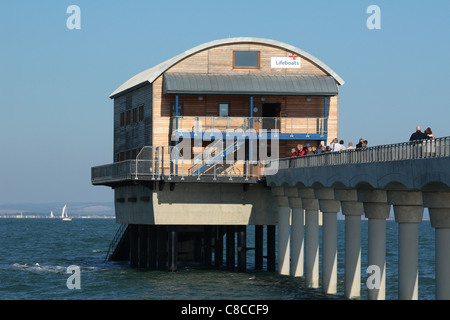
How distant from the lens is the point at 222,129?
5966 cm

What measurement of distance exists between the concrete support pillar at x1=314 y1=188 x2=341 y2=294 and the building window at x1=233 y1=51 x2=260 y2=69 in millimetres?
14947

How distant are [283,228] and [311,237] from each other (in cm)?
613

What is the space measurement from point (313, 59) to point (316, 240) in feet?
47.0

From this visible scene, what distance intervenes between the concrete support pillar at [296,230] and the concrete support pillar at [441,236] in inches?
791

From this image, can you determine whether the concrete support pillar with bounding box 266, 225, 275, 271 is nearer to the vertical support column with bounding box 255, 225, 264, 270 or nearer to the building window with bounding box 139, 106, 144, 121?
the vertical support column with bounding box 255, 225, 264, 270

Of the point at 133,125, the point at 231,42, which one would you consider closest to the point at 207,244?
the point at 133,125

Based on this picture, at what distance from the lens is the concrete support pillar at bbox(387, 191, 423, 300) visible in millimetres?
36969

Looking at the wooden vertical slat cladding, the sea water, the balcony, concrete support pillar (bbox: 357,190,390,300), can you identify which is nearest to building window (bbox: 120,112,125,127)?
the wooden vertical slat cladding

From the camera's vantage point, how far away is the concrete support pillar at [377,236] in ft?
133

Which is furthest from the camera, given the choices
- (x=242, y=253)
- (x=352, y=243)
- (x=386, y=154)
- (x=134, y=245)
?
(x=134, y=245)

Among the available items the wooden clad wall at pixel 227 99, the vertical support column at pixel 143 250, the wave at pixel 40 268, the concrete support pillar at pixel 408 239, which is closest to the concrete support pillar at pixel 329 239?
the concrete support pillar at pixel 408 239

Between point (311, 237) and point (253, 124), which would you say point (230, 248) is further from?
point (311, 237)
